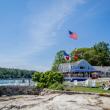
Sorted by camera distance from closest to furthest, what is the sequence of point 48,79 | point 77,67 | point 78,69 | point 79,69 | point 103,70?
point 48,79 < point 77,67 < point 78,69 < point 79,69 < point 103,70

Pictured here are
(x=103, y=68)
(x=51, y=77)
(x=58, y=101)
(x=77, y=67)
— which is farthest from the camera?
(x=103, y=68)

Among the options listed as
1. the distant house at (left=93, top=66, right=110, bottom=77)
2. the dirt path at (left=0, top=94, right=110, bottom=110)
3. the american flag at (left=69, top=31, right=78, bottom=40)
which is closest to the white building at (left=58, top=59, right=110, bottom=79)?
the distant house at (left=93, top=66, right=110, bottom=77)

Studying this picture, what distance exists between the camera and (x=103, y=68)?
274 ft

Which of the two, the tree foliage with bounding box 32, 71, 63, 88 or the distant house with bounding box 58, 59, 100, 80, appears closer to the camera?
the tree foliage with bounding box 32, 71, 63, 88

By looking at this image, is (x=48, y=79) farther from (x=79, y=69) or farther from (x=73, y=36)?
(x=79, y=69)

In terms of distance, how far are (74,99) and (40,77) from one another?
26.1 m

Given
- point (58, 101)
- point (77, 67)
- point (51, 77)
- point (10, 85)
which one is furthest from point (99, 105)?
point (77, 67)

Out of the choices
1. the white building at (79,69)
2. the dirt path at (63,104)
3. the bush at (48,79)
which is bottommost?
the dirt path at (63,104)

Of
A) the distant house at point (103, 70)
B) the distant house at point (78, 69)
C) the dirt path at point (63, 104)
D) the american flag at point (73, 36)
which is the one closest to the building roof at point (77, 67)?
the distant house at point (78, 69)

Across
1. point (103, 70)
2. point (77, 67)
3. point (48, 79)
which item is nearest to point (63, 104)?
point (48, 79)

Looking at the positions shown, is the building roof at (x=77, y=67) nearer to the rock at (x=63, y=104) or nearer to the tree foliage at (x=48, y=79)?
the tree foliage at (x=48, y=79)

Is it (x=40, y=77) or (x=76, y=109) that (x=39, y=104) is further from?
(x=40, y=77)

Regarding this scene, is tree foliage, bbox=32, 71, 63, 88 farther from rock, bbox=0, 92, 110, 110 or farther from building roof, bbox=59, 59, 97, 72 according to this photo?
building roof, bbox=59, 59, 97, 72

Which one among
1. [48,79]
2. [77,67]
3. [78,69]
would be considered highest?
[77,67]
